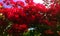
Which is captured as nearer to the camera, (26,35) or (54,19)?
(54,19)

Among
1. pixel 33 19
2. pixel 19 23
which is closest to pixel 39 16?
pixel 33 19

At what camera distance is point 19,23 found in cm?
1193

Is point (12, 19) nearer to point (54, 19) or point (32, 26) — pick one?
point (32, 26)

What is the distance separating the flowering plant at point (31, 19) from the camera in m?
11.8

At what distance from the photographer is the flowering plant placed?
11797 millimetres

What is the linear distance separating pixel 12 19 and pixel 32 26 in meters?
1.19

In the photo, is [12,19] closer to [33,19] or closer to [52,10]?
[33,19]

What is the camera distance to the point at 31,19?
11789mm

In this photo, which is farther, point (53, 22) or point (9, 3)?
point (9, 3)

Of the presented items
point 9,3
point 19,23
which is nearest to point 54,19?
point 19,23

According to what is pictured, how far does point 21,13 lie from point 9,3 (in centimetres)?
130

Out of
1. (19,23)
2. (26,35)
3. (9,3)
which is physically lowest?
(26,35)

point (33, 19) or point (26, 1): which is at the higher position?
point (26, 1)

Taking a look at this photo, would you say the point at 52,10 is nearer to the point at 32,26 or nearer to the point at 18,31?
the point at 32,26
